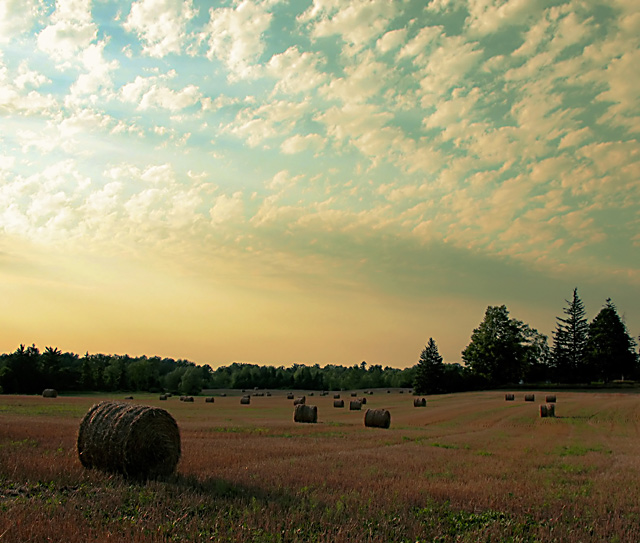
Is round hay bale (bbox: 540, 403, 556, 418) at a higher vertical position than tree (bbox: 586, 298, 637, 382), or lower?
lower

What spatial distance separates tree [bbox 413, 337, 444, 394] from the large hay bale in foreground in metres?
80.5

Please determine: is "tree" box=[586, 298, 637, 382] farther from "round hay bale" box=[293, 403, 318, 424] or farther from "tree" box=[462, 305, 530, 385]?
"round hay bale" box=[293, 403, 318, 424]

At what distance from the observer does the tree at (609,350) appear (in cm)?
9600

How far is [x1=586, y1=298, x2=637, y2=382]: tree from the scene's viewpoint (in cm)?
9600

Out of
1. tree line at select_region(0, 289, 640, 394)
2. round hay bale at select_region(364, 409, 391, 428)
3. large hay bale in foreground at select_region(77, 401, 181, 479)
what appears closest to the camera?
large hay bale in foreground at select_region(77, 401, 181, 479)

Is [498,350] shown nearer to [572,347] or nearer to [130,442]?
[572,347]

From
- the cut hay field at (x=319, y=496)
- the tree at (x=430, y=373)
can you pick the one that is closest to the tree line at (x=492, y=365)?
the tree at (x=430, y=373)

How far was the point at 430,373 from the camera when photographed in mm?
88562

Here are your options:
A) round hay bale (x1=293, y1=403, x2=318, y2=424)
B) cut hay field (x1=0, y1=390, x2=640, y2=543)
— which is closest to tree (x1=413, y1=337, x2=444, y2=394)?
round hay bale (x1=293, y1=403, x2=318, y2=424)

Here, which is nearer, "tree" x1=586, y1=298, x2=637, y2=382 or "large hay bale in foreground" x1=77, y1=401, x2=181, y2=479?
"large hay bale in foreground" x1=77, y1=401, x2=181, y2=479

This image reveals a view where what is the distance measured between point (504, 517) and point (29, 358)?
8911 centimetres

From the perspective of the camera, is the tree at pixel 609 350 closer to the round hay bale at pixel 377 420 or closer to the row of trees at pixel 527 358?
the row of trees at pixel 527 358

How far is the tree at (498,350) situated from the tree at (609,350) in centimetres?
1471

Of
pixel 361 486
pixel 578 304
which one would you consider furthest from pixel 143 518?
pixel 578 304
